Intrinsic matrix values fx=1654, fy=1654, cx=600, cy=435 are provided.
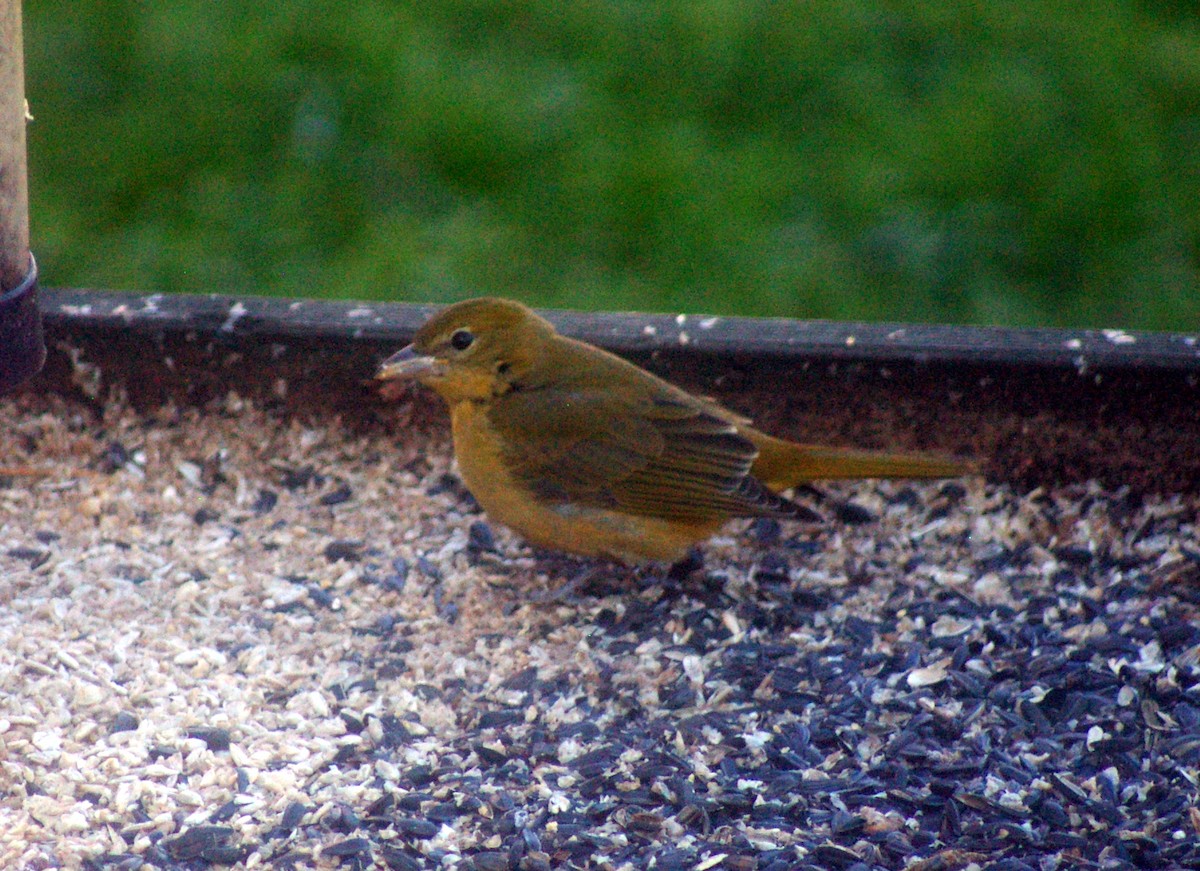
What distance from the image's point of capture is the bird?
3611 mm

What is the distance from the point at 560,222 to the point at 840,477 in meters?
2.15

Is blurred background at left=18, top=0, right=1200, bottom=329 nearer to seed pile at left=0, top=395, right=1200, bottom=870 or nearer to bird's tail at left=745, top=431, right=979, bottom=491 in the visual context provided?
seed pile at left=0, top=395, right=1200, bottom=870

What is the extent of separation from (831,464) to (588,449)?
539 millimetres

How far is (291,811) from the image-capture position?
2.78 metres

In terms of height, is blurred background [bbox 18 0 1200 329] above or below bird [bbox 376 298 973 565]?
above

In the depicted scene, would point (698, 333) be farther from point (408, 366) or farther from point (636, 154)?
point (636, 154)

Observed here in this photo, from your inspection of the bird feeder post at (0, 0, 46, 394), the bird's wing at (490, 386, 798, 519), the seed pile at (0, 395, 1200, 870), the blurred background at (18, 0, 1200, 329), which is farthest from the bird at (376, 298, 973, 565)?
the blurred background at (18, 0, 1200, 329)

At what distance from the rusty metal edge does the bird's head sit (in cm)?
23

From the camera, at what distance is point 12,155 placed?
2.87 meters

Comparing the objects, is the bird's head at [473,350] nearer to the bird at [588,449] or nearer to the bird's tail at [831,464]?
the bird at [588,449]

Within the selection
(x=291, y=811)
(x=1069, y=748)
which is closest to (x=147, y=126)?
(x=291, y=811)

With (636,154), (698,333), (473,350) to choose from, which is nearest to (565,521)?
(473,350)

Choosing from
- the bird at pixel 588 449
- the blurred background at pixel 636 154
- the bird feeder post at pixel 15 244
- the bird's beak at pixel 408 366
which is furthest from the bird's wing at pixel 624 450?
the blurred background at pixel 636 154

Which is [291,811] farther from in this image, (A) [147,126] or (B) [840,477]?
(A) [147,126]
